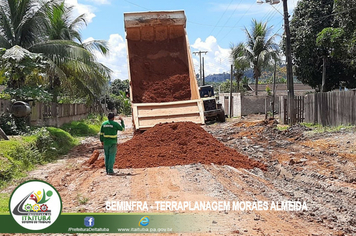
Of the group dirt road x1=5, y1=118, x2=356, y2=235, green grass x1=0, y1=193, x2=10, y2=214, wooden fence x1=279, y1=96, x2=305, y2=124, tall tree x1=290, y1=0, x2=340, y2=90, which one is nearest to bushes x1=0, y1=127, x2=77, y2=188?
dirt road x1=5, y1=118, x2=356, y2=235

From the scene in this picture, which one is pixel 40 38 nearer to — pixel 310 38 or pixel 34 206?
pixel 34 206

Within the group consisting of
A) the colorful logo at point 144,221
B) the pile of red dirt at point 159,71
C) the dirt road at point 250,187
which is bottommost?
the dirt road at point 250,187

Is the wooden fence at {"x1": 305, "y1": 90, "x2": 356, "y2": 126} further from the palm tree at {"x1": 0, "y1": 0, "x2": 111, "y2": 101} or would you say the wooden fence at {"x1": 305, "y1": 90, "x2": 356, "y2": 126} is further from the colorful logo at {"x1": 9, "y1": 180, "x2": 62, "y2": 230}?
the colorful logo at {"x1": 9, "y1": 180, "x2": 62, "y2": 230}

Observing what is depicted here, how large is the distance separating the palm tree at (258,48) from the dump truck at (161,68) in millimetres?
23274

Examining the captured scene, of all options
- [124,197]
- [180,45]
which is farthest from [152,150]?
[180,45]

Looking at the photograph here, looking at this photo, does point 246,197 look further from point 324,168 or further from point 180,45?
point 180,45

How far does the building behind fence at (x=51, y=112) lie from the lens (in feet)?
51.0

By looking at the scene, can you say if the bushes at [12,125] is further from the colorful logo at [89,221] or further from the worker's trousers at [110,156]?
the colorful logo at [89,221]

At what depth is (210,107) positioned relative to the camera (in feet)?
84.4

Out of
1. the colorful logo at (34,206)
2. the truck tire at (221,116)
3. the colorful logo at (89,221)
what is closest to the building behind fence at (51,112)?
the truck tire at (221,116)

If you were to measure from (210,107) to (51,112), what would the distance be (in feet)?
34.9

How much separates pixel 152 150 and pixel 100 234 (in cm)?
520

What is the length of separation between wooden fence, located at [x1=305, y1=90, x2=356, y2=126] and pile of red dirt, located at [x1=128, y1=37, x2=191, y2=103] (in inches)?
268

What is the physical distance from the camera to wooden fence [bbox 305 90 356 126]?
15.4 m
